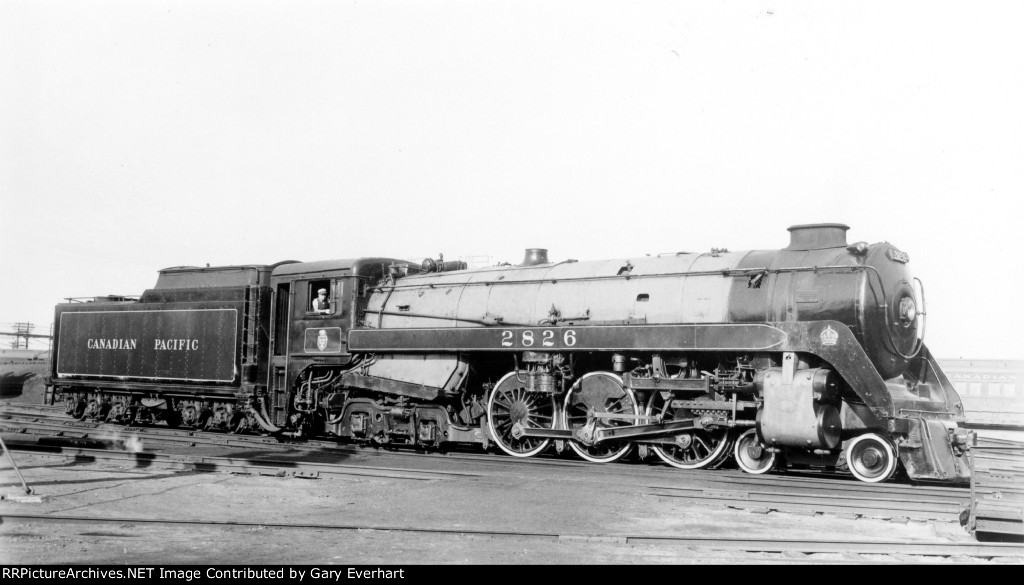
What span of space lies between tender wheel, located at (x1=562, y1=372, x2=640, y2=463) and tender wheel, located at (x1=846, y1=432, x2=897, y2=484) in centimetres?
286

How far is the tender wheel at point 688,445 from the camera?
12164 mm

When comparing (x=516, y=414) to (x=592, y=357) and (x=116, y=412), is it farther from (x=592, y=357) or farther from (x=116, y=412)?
(x=116, y=412)

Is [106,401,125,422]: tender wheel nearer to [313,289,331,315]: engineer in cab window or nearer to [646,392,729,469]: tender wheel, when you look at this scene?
[313,289,331,315]: engineer in cab window

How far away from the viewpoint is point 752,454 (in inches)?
469

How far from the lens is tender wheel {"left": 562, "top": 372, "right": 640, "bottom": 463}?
41.7 ft

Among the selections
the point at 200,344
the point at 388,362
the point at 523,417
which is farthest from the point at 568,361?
the point at 200,344

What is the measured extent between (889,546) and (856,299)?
4.72 meters

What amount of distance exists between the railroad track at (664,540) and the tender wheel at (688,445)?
4.72 m

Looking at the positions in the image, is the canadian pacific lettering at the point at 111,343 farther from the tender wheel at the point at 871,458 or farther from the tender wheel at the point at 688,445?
the tender wheel at the point at 871,458

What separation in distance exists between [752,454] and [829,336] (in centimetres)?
196

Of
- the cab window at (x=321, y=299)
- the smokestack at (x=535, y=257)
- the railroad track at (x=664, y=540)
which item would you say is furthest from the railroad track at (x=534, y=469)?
the smokestack at (x=535, y=257)

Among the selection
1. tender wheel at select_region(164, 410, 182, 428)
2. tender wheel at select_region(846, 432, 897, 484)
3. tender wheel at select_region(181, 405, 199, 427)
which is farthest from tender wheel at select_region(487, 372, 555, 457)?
tender wheel at select_region(164, 410, 182, 428)

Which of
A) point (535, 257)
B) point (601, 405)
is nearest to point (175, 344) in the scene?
point (535, 257)

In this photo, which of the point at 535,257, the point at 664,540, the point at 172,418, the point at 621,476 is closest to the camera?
the point at 664,540
